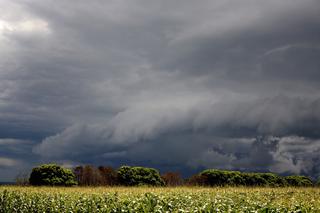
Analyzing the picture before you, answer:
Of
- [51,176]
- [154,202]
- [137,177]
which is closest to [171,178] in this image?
[137,177]

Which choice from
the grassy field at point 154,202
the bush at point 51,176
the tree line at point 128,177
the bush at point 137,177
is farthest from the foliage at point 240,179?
the grassy field at point 154,202

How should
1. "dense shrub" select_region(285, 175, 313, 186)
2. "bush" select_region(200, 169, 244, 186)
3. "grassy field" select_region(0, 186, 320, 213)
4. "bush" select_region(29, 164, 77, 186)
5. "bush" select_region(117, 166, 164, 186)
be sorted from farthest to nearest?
"dense shrub" select_region(285, 175, 313, 186) → "bush" select_region(200, 169, 244, 186) → "bush" select_region(117, 166, 164, 186) → "bush" select_region(29, 164, 77, 186) → "grassy field" select_region(0, 186, 320, 213)

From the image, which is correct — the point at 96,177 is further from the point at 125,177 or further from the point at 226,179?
the point at 226,179

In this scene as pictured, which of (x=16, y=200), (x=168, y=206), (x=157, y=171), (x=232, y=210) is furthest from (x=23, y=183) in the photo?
(x=232, y=210)

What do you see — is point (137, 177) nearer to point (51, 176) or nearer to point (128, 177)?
point (128, 177)

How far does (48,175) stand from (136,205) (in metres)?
30.4

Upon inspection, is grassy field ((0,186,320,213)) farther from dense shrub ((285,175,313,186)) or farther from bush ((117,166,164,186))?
dense shrub ((285,175,313,186))

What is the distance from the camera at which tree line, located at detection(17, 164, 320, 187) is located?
4303 centimetres

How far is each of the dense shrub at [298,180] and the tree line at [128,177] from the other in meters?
2.87

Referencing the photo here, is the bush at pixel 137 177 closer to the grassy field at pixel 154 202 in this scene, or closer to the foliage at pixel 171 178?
the foliage at pixel 171 178

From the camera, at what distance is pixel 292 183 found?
1940 inches

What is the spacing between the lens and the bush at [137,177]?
44094 mm

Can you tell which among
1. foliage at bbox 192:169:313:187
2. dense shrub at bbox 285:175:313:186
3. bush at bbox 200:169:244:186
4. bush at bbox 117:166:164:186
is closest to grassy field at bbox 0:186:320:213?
bush at bbox 117:166:164:186

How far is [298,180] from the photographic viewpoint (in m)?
49.7
